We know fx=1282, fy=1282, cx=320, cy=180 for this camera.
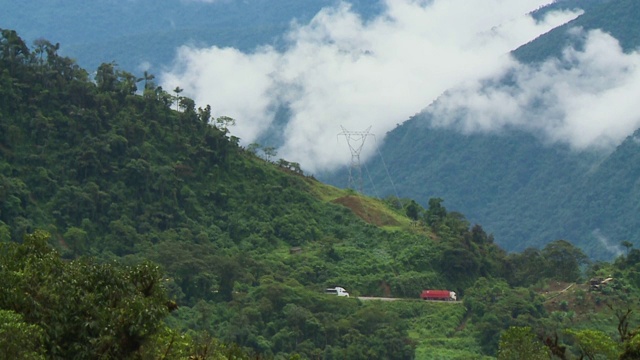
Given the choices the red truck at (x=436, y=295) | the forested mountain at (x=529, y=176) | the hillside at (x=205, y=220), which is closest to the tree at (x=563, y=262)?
the hillside at (x=205, y=220)

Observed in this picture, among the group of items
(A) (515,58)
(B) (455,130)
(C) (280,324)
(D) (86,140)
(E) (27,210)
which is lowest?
(C) (280,324)

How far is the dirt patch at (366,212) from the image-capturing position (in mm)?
70375

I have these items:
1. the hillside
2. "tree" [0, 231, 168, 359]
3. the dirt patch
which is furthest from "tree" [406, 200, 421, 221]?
"tree" [0, 231, 168, 359]

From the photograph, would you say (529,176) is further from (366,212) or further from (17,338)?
(17,338)

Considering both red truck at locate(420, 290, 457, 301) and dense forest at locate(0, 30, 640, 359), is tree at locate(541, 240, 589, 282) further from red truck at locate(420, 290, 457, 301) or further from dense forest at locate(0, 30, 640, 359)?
red truck at locate(420, 290, 457, 301)

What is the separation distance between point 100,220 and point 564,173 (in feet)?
139

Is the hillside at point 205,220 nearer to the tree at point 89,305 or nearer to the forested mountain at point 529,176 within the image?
the forested mountain at point 529,176

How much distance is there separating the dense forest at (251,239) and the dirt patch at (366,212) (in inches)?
5.3

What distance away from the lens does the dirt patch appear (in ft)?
231

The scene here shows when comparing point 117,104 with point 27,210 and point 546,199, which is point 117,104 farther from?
point 546,199

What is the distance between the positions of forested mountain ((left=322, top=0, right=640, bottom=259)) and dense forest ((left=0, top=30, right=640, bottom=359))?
16801mm

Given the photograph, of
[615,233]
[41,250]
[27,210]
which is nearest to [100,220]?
[27,210]

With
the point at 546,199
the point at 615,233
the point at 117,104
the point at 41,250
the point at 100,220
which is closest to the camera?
the point at 41,250

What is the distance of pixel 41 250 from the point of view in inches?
1180
